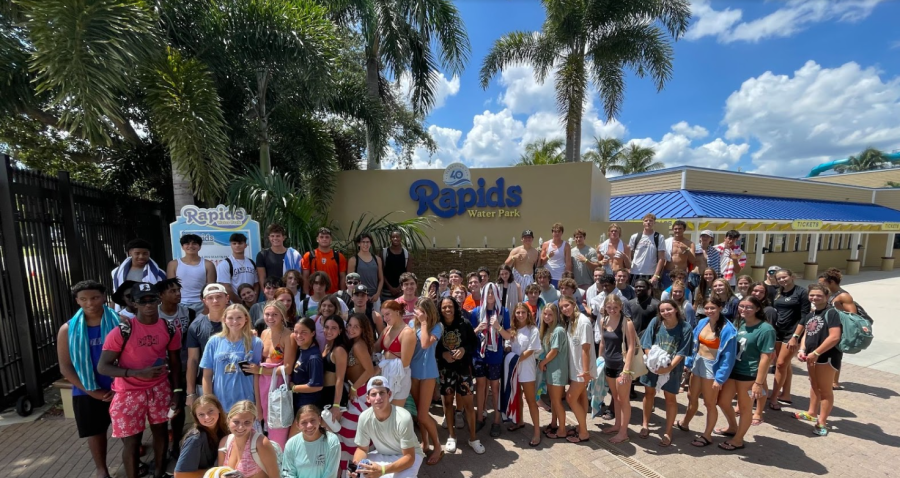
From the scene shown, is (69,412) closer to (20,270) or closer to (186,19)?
(20,270)

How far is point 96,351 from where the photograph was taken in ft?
9.70

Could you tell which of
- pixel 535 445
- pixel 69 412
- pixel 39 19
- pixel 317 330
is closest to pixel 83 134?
pixel 39 19

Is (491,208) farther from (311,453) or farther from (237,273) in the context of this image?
(311,453)

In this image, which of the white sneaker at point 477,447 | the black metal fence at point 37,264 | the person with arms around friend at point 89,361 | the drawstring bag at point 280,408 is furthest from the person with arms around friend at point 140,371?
the white sneaker at point 477,447

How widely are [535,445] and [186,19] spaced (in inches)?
288

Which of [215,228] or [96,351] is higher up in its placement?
[215,228]

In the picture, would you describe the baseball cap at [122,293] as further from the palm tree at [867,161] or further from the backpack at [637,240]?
the palm tree at [867,161]

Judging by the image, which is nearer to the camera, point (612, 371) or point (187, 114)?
point (612, 371)

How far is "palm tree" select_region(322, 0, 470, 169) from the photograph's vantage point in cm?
845

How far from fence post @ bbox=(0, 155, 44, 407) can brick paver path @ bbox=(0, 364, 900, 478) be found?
0.51m

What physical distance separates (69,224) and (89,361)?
300 cm

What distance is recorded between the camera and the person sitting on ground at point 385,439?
270 cm

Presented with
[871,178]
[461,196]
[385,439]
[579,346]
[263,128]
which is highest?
[871,178]

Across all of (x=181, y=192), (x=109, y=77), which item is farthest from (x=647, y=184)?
(x=109, y=77)
